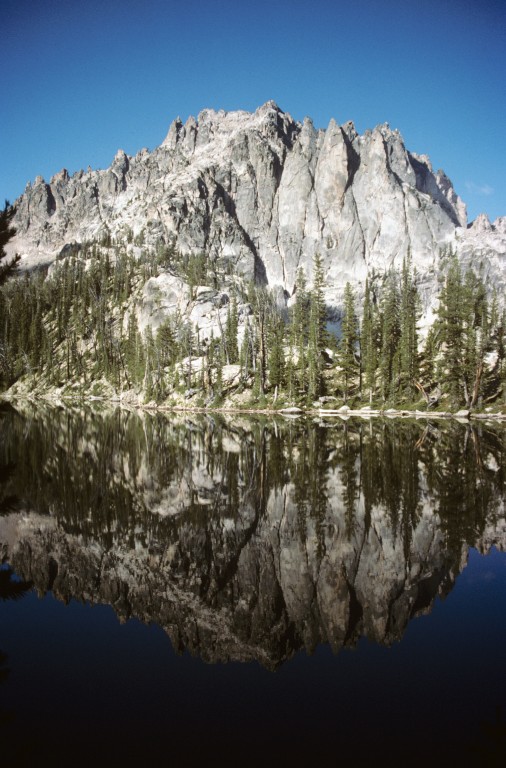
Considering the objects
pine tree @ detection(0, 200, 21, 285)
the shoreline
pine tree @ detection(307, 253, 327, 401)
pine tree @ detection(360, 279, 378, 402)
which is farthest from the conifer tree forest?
pine tree @ detection(0, 200, 21, 285)

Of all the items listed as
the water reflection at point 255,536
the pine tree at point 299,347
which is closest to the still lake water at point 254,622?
the water reflection at point 255,536

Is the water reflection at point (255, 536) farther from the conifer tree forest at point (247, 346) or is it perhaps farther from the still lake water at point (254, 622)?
the conifer tree forest at point (247, 346)

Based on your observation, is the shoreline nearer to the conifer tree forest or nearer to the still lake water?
the conifer tree forest

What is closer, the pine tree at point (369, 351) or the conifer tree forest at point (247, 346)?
the conifer tree forest at point (247, 346)

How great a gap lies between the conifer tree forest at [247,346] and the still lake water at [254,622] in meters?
59.2

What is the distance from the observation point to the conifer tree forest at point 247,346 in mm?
83312

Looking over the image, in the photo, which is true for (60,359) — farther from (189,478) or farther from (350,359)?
(189,478)

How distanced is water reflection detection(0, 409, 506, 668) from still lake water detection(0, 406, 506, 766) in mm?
79

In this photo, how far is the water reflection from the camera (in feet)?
40.3

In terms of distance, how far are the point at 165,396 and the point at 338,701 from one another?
100122 mm

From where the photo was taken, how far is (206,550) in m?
16.8

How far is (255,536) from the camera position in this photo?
58.4 feet

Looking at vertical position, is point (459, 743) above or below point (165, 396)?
below

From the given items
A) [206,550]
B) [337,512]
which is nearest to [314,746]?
[206,550]
